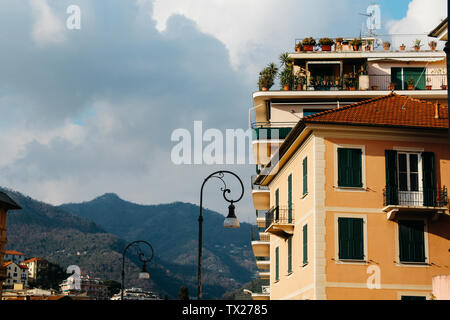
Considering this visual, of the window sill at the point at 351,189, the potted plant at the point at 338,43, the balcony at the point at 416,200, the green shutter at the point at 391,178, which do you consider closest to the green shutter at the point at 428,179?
the balcony at the point at 416,200

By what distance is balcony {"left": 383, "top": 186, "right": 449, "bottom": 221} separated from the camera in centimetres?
2928

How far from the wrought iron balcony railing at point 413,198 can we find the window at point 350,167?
122 cm

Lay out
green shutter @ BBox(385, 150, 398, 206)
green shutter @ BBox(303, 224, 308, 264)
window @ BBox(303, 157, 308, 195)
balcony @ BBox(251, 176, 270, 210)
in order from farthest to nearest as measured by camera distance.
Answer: balcony @ BBox(251, 176, 270, 210), window @ BBox(303, 157, 308, 195), green shutter @ BBox(303, 224, 308, 264), green shutter @ BBox(385, 150, 398, 206)

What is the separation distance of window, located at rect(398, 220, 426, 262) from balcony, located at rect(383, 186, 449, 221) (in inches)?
20.9

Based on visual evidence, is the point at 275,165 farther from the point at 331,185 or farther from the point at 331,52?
the point at 331,52

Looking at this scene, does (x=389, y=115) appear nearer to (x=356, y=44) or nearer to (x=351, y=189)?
(x=351, y=189)

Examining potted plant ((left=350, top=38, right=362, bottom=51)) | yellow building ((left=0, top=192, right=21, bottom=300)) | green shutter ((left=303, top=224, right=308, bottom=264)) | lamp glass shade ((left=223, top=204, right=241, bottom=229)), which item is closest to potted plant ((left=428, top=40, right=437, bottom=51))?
potted plant ((left=350, top=38, right=362, bottom=51))

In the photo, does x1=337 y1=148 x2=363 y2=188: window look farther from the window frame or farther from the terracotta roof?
the terracotta roof

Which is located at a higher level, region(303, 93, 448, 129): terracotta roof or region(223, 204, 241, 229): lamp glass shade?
region(303, 93, 448, 129): terracotta roof

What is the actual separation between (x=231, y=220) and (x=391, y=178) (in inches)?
321

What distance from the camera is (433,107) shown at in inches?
1284

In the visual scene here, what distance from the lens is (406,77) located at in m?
52.9

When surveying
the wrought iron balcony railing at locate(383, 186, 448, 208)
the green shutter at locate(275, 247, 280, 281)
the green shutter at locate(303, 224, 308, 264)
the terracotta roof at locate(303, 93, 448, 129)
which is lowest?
the green shutter at locate(275, 247, 280, 281)

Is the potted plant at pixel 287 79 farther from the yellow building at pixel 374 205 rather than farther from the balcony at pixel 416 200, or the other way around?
the balcony at pixel 416 200
